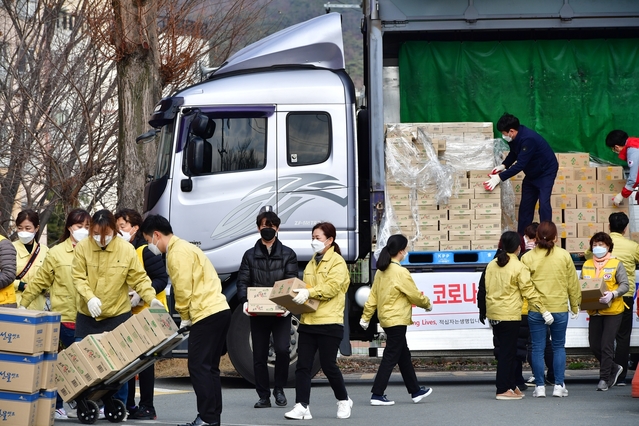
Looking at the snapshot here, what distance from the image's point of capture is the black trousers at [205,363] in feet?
24.8

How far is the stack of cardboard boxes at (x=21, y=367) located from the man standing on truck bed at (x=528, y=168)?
546 centimetres

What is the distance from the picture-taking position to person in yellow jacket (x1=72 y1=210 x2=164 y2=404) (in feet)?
26.6

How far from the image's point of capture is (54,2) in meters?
20.0

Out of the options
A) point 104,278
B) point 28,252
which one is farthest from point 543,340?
point 28,252

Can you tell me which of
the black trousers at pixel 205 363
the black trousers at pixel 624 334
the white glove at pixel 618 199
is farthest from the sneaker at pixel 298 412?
the white glove at pixel 618 199

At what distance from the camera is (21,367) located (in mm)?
7301

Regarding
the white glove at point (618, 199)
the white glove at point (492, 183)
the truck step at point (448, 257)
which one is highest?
the white glove at point (492, 183)

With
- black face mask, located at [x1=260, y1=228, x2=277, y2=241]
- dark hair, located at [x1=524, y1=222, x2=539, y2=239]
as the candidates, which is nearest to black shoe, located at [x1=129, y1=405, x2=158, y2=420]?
black face mask, located at [x1=260, y1=228, x2=277, y2=241]

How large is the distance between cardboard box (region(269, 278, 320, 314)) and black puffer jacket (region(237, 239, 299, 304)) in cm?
97

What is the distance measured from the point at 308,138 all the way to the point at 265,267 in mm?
1793

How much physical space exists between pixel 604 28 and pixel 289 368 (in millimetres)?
5321

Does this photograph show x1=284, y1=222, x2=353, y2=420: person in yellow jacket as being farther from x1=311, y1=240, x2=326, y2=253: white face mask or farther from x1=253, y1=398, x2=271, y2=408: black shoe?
x1=253, y1=398, x2=271, y2=408: black shoe

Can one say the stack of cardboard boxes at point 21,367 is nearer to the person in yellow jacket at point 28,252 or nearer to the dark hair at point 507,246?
the person in yellow jacket at point 28,252

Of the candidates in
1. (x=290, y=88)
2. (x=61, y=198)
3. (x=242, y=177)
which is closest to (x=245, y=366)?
(x=242, y=177)
